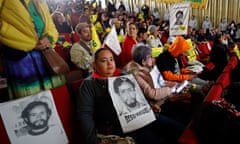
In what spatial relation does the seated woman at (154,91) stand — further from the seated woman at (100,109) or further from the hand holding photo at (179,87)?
the seated woman at (100,109)

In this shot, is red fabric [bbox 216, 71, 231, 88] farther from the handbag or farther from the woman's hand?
the woman's hand

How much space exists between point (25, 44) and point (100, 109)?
0.70 m

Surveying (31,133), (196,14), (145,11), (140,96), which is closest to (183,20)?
(140,96)

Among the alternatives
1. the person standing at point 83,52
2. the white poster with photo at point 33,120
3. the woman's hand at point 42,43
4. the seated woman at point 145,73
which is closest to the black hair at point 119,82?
the seated woman at point 145,73

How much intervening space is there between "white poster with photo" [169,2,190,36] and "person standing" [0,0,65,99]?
2492 mm

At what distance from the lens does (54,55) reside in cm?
182

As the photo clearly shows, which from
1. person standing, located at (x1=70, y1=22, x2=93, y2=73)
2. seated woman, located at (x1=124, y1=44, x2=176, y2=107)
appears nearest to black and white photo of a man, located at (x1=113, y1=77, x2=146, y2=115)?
seated woman, located at (x1=124, y1=44, x2=176, y2=107)

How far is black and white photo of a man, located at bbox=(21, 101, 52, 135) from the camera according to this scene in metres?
1.51

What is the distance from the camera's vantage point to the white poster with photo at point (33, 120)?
146 centimetres

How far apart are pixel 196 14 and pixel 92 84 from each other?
885 cm

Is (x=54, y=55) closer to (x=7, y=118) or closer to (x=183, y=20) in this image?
(x=7, y=118)

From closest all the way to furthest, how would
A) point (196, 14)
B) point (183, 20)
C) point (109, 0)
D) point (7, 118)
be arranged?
point (7, 118) < point (183, 20) < point (196, 14) < point (109, 0)

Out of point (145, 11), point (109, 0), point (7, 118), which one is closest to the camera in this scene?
point (7, 118)

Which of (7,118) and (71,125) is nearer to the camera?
(7,118)
